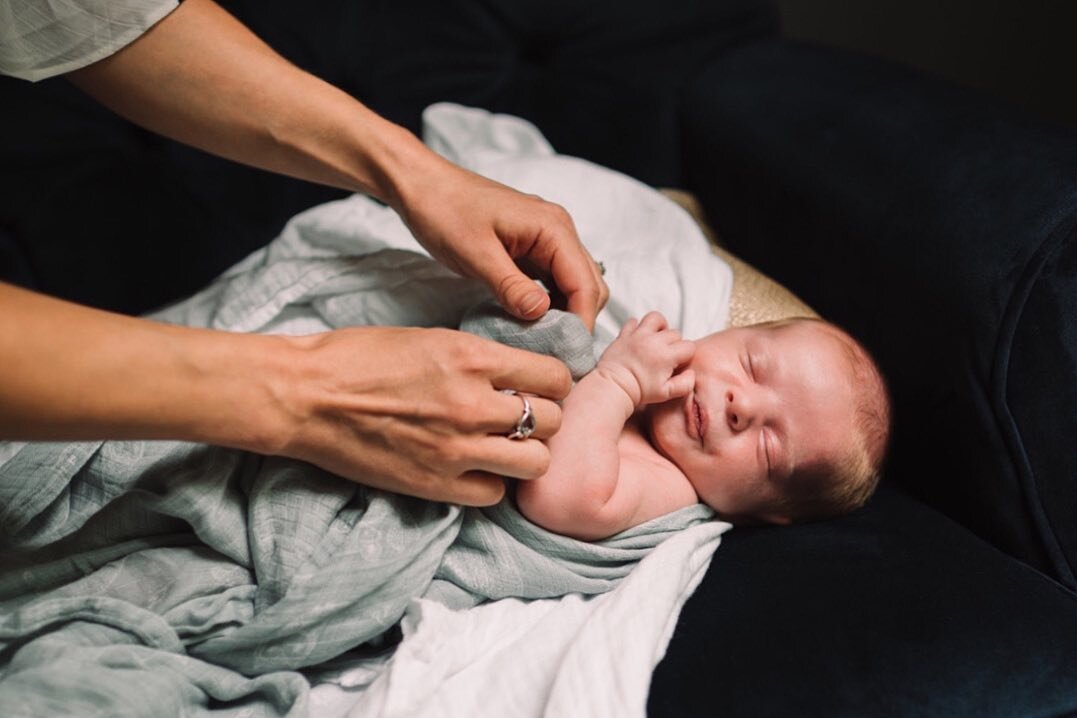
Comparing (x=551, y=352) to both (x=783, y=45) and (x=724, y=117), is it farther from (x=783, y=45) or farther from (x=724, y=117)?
(x=783, y=45)

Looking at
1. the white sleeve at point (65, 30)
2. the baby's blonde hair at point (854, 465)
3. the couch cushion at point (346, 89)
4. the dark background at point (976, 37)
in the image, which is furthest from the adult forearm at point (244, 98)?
the dark background at point (976, 37)

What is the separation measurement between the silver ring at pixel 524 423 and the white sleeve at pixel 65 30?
56 cm

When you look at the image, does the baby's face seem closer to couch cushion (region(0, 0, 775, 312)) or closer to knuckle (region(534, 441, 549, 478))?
knuckle (region(534, 441, 549, 478))

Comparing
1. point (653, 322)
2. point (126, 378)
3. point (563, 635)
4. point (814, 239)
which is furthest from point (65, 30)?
point (814, 239)

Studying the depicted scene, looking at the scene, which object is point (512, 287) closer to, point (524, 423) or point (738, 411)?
point (524, 423)

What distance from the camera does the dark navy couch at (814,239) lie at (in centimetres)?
81

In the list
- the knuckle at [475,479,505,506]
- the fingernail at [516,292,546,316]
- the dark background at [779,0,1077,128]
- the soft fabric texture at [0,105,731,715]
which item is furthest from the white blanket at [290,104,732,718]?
the dark background at [779,0,1077,128]

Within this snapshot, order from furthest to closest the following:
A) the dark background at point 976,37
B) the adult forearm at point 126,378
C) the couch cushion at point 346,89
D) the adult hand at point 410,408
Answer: the dark background at point 976,37, the couch cushion at point 346,89, the adult hand at point 410,408, the adult forearm at point 126,378

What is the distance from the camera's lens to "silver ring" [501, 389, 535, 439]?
2.61 ft

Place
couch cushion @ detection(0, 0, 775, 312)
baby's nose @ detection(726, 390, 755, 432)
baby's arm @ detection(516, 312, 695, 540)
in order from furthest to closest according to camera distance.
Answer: couch cushion @ detection(0, 0, 775, 312) → baby's nose @ detection(726, 390, 755, 432) → baby's arm @ detection(516, 312, 695, 540)

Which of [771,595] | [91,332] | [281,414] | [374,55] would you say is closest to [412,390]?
[281,414]

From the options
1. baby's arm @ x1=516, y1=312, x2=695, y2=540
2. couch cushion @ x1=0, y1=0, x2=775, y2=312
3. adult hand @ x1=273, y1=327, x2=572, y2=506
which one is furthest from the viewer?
couch cushion @ x1=0, y1=0, x2=775, y2=312

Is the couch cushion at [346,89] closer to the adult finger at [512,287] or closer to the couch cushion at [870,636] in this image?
the adult finger at [512,287]

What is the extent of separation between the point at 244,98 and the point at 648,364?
52cm
